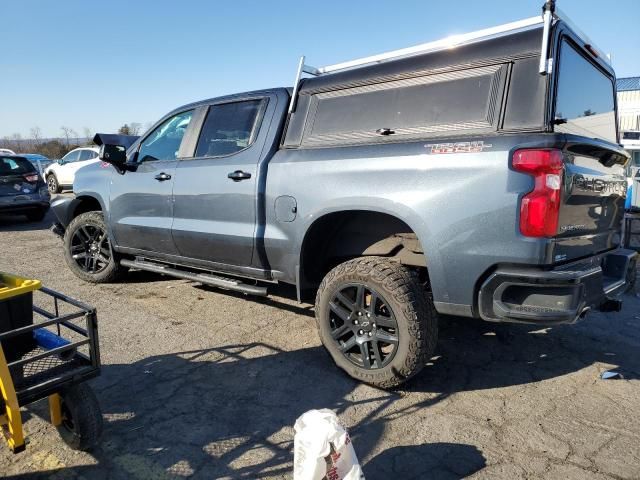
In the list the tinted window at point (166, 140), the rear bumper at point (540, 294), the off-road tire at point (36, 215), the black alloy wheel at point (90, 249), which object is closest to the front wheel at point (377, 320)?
the rear bumper at point (540, 294)

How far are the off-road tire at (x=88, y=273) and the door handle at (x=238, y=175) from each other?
7.02 ft

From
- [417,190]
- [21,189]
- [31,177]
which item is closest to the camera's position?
[417,190]

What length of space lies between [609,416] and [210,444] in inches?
89.7

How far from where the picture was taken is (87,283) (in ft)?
18.0

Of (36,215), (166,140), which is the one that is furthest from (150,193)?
(36,215)

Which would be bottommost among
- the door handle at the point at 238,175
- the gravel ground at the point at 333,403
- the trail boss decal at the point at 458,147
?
the gravel ground at the point at 333,403

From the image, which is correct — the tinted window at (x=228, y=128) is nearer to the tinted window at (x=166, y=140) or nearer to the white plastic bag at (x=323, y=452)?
the tinted window at (x=166, y=140)

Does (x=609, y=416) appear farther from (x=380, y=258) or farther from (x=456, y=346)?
(x=380, y=258)

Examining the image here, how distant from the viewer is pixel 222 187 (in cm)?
391

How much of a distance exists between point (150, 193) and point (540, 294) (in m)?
3.53

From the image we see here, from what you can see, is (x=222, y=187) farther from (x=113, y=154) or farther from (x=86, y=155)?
(x=86, y=155)

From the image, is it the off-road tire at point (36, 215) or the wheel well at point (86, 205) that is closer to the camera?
the wheel well at point (86, 205)

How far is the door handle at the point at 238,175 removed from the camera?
3.72 metres

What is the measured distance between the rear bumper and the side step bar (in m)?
1.84
